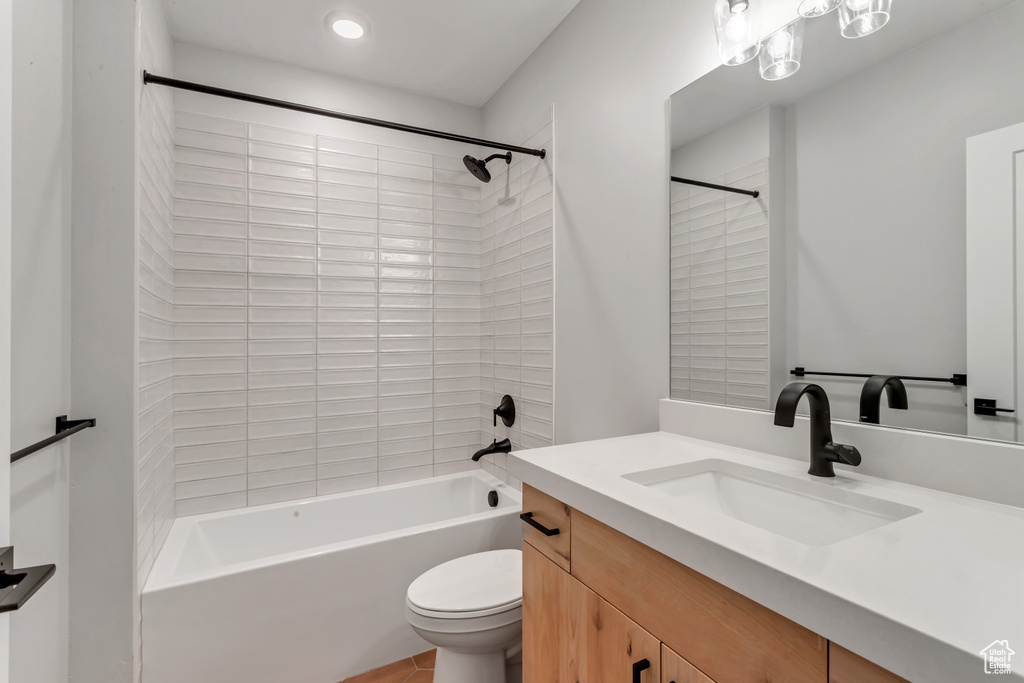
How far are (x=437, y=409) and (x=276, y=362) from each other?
2.89 ft

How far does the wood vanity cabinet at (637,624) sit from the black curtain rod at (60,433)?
1078 millimetres

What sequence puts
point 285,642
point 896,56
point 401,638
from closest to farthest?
1. point 896,56
2. point 285,642
3. point 401,638

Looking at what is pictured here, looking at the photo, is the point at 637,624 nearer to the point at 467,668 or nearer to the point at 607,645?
the point at 607,645

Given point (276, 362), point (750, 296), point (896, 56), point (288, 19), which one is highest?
point (288, 19)

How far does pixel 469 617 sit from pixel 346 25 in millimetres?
2375

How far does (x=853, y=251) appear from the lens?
3.43 ft

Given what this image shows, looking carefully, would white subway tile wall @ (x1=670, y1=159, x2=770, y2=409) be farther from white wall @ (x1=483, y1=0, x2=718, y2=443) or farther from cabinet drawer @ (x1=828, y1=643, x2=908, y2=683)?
cabinet drawer @ (x1=828, y1=643, x2=908, y2=683)

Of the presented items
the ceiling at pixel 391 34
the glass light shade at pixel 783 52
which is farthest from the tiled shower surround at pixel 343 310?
the glass light shade at pixel 783 52

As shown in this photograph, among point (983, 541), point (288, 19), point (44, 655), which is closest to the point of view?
point (983, 541)

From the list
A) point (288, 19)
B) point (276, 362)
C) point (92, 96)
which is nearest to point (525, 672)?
point (276, 362)

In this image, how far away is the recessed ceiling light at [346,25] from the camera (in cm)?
196

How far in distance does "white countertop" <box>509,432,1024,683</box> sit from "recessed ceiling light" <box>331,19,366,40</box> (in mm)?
2146

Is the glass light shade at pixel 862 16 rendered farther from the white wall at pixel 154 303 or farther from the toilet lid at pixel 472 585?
the white wall at pixel 154 303

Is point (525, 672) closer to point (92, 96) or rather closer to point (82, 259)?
point (82, 259)
